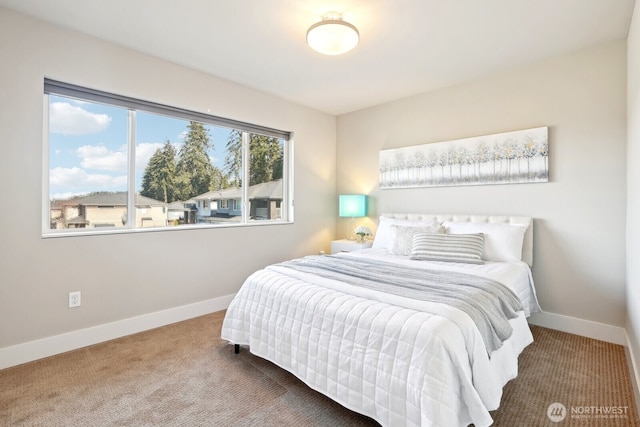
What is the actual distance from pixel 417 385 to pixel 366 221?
10.1ft

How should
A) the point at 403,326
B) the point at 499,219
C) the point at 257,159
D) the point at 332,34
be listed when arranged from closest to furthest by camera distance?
the point at 403,326, the point at 332,34, the point at 499,219, the point at 257,159

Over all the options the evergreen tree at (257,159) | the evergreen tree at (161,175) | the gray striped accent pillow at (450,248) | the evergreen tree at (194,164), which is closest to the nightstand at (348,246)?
the gray striped accent pillow at (450,248)

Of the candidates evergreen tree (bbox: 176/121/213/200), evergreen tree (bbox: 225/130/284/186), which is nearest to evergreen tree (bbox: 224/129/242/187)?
evergreen tree (bbox: 225/130/284/186)

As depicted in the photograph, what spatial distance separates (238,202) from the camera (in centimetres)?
373

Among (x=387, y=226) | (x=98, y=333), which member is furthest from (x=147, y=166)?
(x=387, y=226)

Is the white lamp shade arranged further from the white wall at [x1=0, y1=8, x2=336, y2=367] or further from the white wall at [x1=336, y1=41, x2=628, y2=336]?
the white wall at [x1=336, y1=41, x2=628, y2=336]

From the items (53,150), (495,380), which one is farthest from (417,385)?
(53,150)

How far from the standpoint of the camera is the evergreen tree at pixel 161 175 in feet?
9.86

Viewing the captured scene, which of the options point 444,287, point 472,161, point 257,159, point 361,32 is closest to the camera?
point 444,287

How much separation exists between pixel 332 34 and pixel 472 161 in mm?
1999

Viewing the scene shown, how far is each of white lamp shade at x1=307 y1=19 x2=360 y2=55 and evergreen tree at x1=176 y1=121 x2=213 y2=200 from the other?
1668mm

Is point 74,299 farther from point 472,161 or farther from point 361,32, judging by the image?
point 472,161

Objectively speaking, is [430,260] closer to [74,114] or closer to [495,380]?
[495,380]

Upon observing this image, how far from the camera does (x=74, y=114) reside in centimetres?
258
